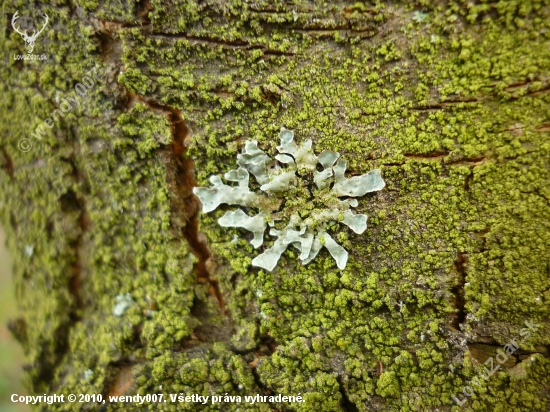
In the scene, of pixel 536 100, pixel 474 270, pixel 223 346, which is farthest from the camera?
pixel 223 346

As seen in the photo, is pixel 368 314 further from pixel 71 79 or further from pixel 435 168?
pixel 71 79

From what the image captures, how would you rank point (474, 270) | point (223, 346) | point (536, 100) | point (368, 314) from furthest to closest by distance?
point (223, 346), point (368, 314), point (474, 270), point (536, 100)

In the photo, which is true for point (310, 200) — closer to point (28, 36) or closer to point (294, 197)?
point (294, 197)

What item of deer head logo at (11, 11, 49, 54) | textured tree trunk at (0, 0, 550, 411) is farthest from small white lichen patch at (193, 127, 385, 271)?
deer head logo at (11, 11, 49, 54)

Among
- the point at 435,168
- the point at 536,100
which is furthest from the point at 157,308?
the point at 536,100

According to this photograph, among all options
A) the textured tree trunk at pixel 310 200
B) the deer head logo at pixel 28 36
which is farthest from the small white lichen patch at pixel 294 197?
the deer head logo at pixel 28 36

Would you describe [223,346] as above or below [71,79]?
below
